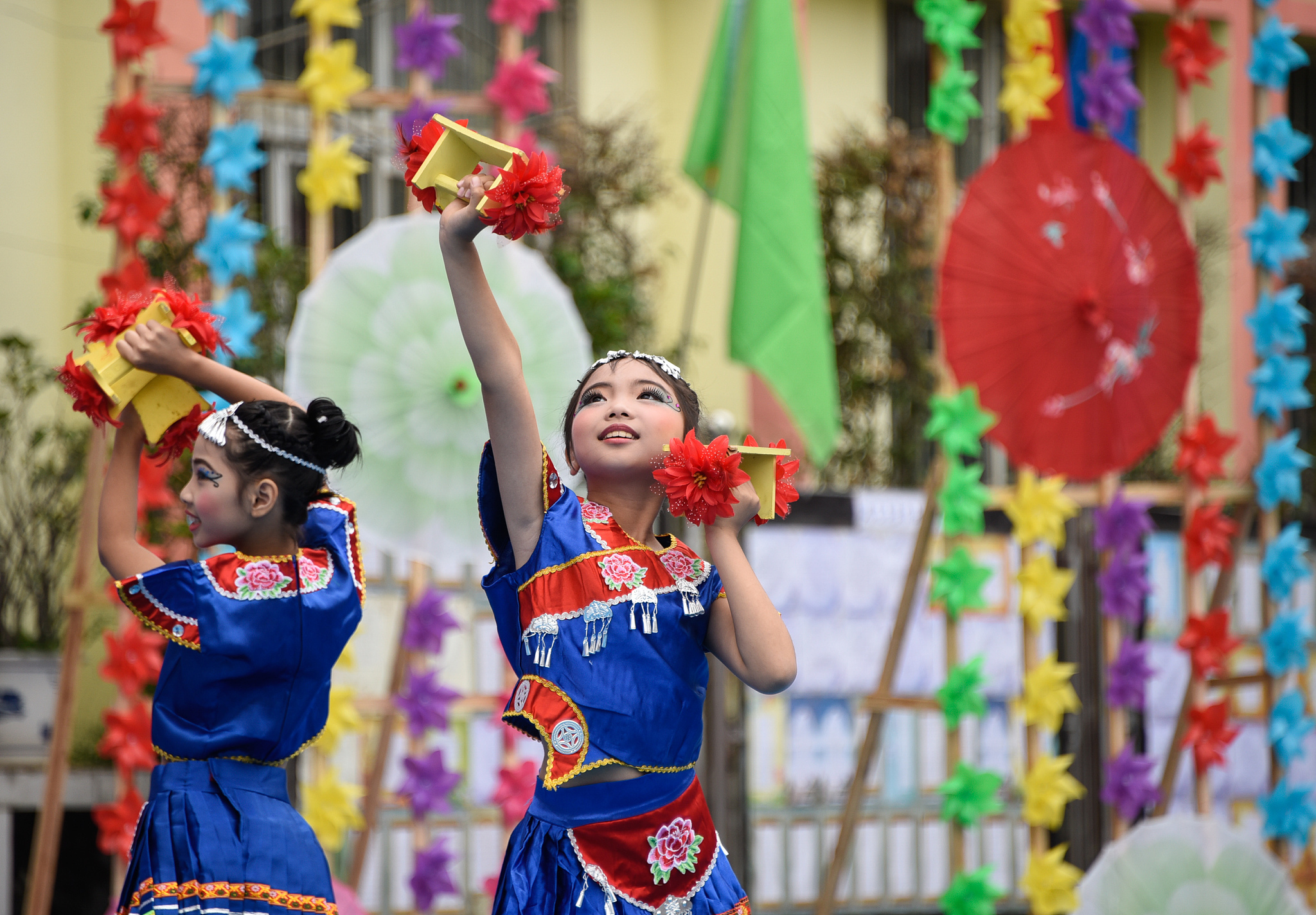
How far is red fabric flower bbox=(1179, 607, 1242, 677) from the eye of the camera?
14.8ft

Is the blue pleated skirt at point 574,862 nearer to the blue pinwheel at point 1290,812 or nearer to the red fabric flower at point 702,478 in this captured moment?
the red fabric flower at point 702,478

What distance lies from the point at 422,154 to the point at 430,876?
8.04 ft

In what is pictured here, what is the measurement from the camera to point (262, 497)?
2.32m

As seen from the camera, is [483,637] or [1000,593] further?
[1000,593]

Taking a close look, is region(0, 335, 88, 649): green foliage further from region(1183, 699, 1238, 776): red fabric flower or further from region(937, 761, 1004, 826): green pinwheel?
region(1183, 699, 1238, 776): red fabric flower

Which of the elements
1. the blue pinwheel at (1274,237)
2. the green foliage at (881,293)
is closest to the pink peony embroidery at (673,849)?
the blue pinwheel at (1274,237)

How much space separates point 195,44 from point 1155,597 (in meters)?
4.24

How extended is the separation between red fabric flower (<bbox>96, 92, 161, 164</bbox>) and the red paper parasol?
6.90ft

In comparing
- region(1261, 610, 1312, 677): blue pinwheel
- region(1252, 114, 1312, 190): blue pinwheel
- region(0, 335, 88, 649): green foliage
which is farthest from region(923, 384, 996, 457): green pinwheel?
region(0, 335, 88, 649): green foliage

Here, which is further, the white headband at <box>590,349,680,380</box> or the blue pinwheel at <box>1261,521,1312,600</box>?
the blue pinwheel at <box>1261,521,1312,600</box>

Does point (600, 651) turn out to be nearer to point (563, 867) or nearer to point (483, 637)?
point (563, 867)

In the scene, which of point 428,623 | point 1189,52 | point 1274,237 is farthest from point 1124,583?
point 428,623

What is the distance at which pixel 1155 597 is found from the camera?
17.3ft

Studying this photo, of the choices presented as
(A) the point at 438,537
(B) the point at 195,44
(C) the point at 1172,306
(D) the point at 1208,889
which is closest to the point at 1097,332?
(C) the point at 1172,306
